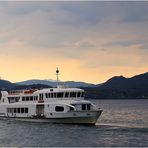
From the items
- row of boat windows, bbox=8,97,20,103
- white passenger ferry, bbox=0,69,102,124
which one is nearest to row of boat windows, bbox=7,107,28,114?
white passenger ferry, bbox=0,69,102,124

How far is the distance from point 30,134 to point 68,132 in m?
5.02

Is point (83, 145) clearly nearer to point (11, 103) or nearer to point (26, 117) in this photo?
point (26, 117)

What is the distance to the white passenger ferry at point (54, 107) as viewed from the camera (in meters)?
63.1

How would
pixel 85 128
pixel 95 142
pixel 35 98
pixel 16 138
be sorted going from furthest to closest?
1. pixel 35 98
2. pixel 85 128
3. pixel 16 138
4. pixel 95 142

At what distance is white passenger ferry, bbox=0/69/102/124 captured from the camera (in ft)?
207

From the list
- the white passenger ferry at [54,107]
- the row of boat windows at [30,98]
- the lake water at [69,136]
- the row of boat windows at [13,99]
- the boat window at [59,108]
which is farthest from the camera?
the row of boat windows at [13,99]

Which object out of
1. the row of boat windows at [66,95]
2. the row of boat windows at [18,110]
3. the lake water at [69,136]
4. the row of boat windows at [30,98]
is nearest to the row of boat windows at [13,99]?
the row of boat windows at [18,110]

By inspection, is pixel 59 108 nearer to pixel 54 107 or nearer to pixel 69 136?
pixel 54 107

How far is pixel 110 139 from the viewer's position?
51.3m

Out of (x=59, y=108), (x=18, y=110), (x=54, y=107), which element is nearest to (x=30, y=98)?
(x=18, y=110)

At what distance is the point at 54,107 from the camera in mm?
65688

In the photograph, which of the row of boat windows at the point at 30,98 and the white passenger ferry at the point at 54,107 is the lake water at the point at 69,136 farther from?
the row of boat windows at the point at 30,98

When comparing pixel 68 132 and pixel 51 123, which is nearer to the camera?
pixel 68 132

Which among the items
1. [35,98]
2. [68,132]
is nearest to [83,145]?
[68,132]
